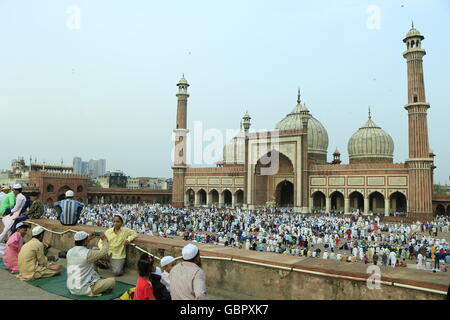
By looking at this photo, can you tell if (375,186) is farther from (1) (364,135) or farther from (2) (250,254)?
(2) (250,254)

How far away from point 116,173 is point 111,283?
6586 cm

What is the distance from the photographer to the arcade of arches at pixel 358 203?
26.7 meters

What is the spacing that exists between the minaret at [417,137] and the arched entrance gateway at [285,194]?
38.1 feet

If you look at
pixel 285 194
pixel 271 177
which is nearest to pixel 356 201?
pixel 285 194

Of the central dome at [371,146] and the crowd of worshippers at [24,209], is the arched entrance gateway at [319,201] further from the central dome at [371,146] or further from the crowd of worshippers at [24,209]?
the crowd of worshippers at [24,209]

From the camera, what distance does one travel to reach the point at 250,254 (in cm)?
368

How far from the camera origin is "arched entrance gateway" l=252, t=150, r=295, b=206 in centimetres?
3189

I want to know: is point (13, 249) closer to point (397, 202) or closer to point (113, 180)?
point (397, 202)

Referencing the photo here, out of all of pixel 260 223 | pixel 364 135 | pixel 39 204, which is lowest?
pixel 260 223

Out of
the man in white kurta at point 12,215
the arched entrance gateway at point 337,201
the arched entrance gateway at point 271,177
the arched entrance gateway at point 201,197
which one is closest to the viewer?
the man in white kurta at point 12,215

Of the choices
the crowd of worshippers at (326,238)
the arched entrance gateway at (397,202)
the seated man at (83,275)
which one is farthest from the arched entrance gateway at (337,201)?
the seated man at (83,275)

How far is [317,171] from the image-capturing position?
28.9 metres

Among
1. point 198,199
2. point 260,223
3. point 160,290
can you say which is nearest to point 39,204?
point 160,290
